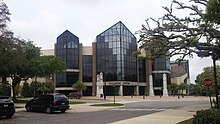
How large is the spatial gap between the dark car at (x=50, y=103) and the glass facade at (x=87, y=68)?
6243 centimetres

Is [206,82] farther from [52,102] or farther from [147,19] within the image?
[52,102]

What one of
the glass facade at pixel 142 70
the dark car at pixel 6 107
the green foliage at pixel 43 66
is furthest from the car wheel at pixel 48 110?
the glass facade at pixel 142 70

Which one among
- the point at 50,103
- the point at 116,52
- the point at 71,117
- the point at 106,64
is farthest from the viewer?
the point at 106,64

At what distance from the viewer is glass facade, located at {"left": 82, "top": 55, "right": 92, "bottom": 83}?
9062cm

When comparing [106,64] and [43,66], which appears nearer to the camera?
[43,66]

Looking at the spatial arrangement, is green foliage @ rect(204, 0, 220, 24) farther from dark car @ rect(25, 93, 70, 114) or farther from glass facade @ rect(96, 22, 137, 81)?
glass facade @ rect(96, 22, 137, 81)

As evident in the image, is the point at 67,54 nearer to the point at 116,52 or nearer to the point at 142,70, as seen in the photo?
the point at 116,52

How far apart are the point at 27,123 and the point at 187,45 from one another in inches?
520

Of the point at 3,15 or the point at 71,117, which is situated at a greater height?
the point at 3,15

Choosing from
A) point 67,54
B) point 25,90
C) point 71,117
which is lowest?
point 71,117

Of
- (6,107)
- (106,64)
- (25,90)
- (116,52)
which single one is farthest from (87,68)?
(6,107)

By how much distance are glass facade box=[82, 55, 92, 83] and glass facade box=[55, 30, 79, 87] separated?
2510 millimetres

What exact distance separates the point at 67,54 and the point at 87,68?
24.5 feet

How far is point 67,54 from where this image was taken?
3447 inches
